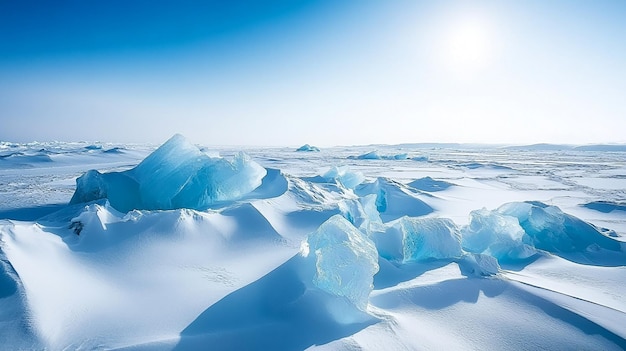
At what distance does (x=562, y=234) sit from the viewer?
3.50 meters

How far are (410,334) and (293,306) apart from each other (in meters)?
0.69

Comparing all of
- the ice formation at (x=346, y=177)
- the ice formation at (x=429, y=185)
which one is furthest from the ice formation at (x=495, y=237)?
the ice formation at (x=429, y=185)

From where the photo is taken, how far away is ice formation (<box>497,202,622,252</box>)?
136 inches

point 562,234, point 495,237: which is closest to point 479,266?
point 495,237

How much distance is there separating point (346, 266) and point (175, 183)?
2.81 meters

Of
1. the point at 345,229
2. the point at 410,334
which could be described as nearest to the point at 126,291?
the point at 345,229

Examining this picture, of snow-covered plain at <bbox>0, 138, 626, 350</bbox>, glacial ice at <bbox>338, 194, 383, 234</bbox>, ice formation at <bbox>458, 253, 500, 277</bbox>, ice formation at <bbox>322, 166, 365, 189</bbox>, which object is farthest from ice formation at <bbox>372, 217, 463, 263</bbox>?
ice formation at <bbox>322, 166, 365, 189</bbox>

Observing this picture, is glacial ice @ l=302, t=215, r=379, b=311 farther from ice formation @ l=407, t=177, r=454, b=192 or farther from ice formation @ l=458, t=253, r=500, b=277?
ice formation @ l=407, t=177, r=454, b=192

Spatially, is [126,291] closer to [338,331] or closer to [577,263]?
[338,331]

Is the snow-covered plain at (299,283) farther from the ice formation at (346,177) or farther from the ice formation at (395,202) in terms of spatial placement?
the ice formation at (346,177)

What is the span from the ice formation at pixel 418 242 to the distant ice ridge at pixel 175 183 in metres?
2.08

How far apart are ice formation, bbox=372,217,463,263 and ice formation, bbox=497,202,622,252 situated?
1.38m

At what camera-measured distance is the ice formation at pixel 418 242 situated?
2.80 meters

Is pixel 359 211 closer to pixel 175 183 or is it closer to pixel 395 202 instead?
pixel 395 202
